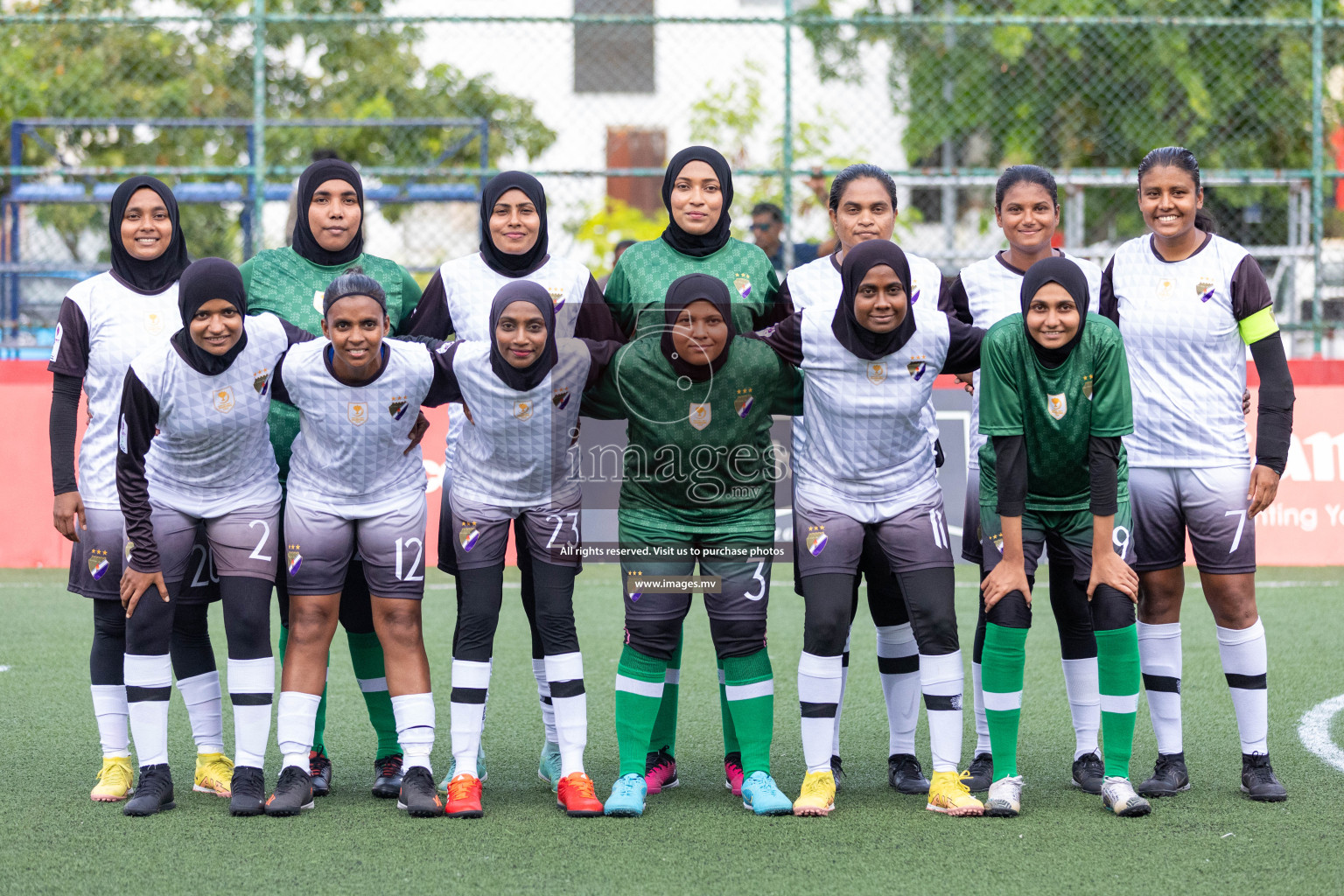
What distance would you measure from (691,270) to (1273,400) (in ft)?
6.62

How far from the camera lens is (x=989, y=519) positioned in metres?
4.76

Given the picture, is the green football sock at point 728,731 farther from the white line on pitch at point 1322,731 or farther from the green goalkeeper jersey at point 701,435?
the white line on pitch at point 1322,731

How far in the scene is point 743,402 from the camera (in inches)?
184

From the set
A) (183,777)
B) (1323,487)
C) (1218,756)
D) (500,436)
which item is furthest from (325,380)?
(1323,487)

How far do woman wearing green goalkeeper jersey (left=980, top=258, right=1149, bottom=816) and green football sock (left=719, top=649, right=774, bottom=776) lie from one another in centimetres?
72

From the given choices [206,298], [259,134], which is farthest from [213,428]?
[259,134]

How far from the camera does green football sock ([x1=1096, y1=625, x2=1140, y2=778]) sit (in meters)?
4.77

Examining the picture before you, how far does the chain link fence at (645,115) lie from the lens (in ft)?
35.3

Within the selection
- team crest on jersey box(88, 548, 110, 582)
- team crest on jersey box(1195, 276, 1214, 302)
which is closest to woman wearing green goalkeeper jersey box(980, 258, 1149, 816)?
team crest on jersey box(1195, 276, 1214, 302)

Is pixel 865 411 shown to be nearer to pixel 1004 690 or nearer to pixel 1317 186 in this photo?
pixel 1004 690

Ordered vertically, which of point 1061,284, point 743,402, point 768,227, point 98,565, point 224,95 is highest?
point 224,95

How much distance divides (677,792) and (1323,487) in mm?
6154

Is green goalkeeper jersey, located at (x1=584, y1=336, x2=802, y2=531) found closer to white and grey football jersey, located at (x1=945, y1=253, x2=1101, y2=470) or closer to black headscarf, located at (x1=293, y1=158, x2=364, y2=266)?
white and grey football jersey, located at (x1=945, y1=253, x2=1101, y2=470)

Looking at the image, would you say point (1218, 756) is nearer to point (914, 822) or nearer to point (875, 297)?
point (914, 822)
